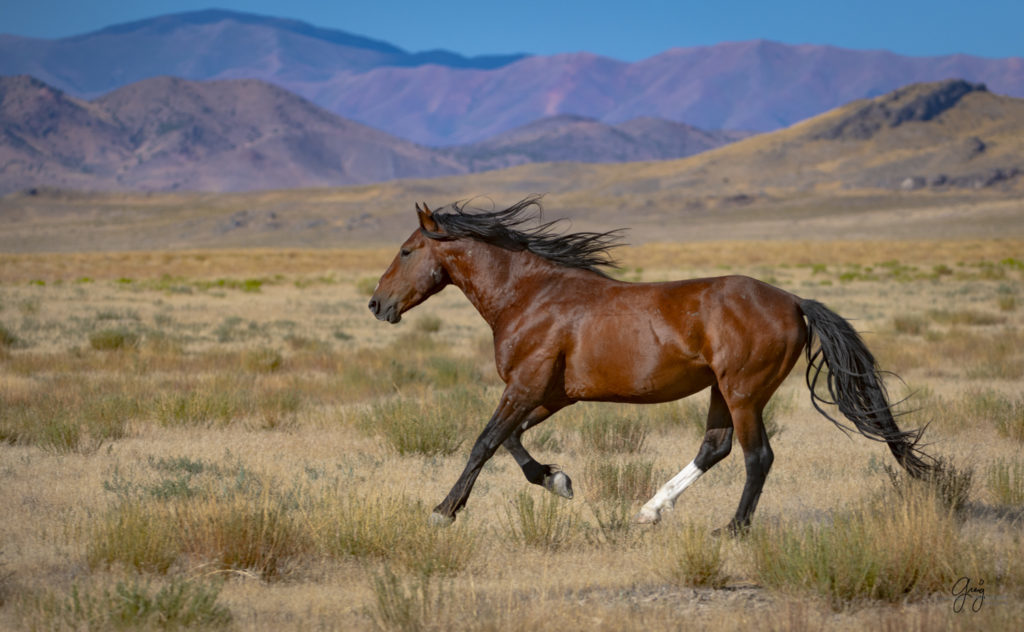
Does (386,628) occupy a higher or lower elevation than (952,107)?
lower

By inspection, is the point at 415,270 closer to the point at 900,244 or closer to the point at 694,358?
the point at 694,358

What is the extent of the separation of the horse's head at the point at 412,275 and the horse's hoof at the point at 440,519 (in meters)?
1.54

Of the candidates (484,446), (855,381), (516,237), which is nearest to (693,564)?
(484,446)

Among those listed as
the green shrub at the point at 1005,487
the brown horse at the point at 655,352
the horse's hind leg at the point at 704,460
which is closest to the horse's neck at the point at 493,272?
the brown horse at the point at 655,352

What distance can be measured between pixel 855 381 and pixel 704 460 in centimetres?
112

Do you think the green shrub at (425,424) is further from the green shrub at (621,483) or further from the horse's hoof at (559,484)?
the horse's hoof at (559,484)

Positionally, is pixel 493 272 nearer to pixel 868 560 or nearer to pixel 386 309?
pixel 386 309

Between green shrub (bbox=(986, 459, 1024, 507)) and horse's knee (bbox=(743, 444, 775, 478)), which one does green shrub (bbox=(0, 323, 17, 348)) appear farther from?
green shrub (bbox=(986, 459, 1024, 507))

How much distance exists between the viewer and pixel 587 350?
6.98 metres

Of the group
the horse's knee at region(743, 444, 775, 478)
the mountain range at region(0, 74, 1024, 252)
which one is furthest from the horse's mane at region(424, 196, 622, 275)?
the mountain range at region(0, 74, 1024, 252)

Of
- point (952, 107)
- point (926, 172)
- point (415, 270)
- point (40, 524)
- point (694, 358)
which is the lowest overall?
point (40, 524)

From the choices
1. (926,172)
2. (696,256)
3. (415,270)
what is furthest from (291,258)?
(926,172)

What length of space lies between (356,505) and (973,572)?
11.3 ft

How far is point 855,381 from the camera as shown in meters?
7.11
